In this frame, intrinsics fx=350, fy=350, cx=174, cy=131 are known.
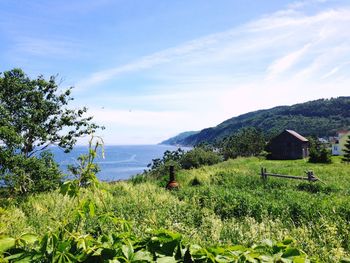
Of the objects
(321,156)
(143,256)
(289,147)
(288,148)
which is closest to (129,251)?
(143,256)

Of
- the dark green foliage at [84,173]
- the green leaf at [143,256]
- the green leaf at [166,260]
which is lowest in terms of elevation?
the green leaf at [166,260]

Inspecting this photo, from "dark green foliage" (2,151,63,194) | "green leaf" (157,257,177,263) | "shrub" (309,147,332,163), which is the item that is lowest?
"shrub" (309,147,332,163)

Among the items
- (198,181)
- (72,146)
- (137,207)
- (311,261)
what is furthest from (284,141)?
(311,261)

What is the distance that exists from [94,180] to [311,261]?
1160mm

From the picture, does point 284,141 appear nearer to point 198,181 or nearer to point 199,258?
point 198,181

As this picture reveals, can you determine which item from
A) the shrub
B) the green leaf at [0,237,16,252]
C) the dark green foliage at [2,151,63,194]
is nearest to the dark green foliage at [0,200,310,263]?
the green leaf at [0,237,16,252]

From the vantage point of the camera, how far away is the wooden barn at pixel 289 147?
59.5 meters

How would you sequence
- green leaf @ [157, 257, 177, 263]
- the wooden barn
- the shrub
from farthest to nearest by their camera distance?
the wooden barn, the shrub, green leaf @ [157, 257, 177, 263]

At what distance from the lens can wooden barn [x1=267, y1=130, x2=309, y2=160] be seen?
5953cm

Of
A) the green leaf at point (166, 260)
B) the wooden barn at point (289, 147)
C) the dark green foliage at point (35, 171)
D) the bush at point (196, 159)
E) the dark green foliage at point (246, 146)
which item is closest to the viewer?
the green leaf at point (166, 260)

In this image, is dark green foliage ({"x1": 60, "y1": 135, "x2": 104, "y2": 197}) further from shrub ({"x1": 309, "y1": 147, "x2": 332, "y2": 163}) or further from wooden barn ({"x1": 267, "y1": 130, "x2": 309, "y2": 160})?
wooden barn ({"x1": 267, "y1": 130, "x2": 309, "y2": 160})

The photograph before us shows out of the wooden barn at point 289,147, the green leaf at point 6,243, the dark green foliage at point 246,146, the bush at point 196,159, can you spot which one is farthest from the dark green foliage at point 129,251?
the dark green foliage at point 246,146

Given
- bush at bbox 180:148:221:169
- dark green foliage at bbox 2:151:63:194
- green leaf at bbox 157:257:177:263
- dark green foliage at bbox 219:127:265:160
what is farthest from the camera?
dark green foliage at bbox 219:127:265:160

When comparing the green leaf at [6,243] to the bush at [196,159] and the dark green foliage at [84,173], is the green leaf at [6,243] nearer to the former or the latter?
the dark green foliage at [84,173]
